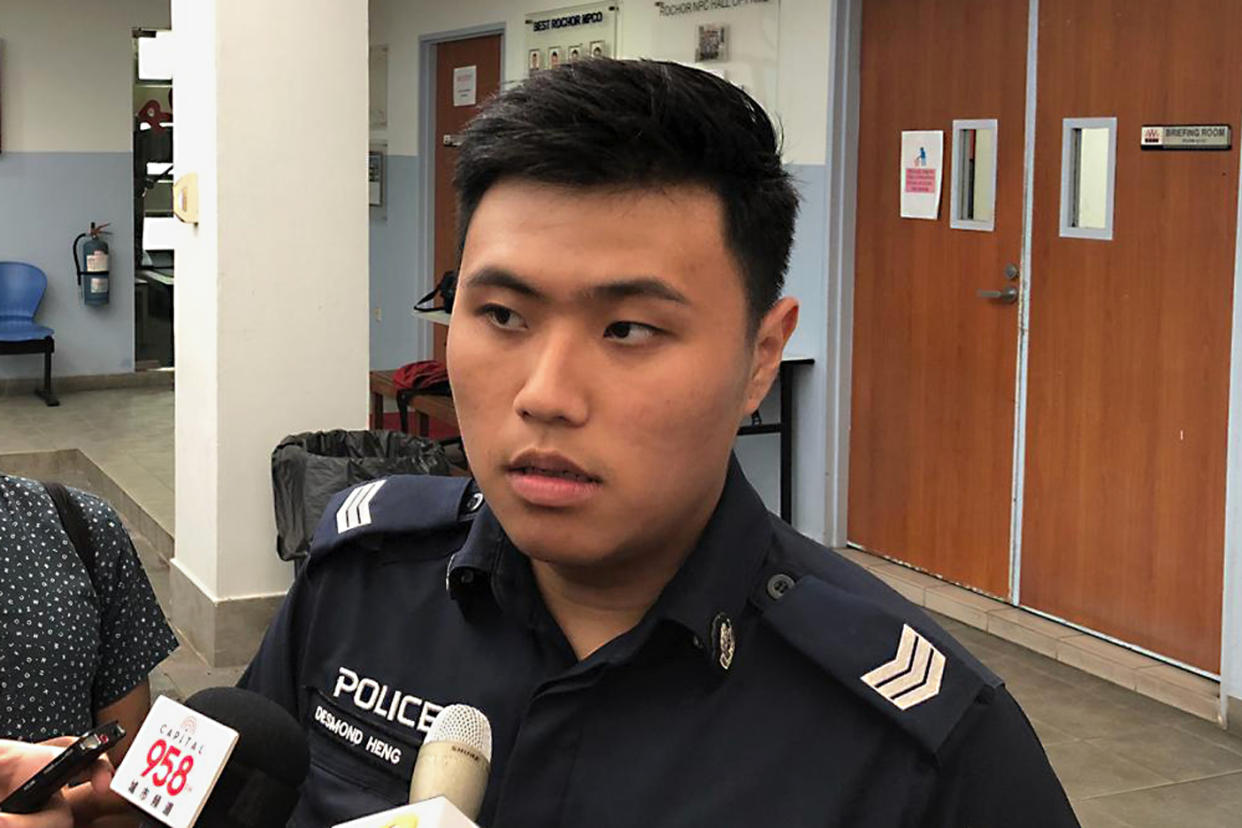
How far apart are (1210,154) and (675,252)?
155 inches

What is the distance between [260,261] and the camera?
16.4 ft

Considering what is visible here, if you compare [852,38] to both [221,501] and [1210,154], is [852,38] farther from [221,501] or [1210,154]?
[221,501]

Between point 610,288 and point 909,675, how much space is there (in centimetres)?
35

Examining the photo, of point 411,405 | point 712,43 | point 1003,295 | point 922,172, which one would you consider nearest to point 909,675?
point 1003,295

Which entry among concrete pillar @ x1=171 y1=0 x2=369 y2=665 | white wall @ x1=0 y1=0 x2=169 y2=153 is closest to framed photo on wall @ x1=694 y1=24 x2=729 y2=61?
concrete pillar @ x1=171 y1=0 x2=369 y2=665

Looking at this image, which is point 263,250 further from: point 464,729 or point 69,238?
point 69,238

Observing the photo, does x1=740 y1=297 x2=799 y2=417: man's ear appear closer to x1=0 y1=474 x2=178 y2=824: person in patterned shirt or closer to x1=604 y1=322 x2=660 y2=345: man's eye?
x1=604 y1=322 x2=660 y2=345: man's eye

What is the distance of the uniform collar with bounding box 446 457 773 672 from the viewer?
1209mm

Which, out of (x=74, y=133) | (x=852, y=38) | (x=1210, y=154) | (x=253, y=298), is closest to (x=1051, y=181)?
(x=1210, y=154)

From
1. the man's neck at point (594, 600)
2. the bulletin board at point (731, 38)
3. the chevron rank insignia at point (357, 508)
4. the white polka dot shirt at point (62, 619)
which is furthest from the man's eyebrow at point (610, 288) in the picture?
the bulletin board at point (731, 38)

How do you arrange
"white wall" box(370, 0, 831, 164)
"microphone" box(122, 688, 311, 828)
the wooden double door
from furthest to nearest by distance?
"white wall" box(370, 0, 831, 164) → the wooden double door → "microphone" box(122, 688, 311, 828)

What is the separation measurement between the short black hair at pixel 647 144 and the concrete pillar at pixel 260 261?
3.85m

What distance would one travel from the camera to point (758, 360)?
123 cm

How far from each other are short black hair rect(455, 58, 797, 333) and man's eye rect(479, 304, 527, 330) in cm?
9
